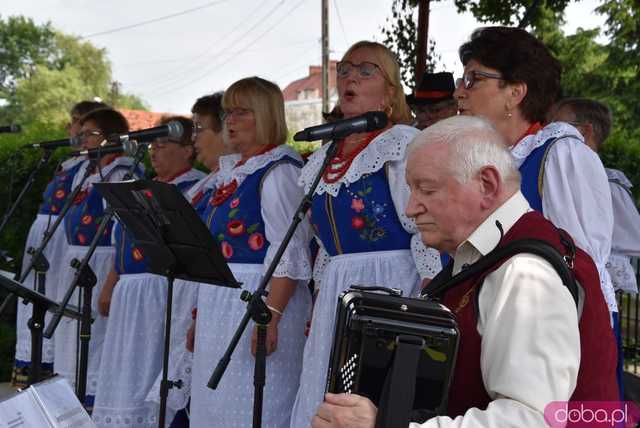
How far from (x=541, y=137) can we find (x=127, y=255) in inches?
119

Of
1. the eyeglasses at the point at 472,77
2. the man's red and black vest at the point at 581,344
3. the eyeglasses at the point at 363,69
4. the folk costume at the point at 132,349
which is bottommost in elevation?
the folk costume at the point at 132,349

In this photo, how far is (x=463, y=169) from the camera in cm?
204

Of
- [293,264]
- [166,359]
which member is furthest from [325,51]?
[166,359]

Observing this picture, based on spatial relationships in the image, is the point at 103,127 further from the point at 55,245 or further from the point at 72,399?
the point at 72,399

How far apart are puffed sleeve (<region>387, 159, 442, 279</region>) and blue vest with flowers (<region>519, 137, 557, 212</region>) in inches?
19.4

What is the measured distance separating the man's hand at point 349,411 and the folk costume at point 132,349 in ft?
10.4

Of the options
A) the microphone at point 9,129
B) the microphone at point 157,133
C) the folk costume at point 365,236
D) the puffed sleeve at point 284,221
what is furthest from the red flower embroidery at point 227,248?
the microphone at point 9,129

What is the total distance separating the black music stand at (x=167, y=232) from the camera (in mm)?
3449

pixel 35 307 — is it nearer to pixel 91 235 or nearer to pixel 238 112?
pixel 238 112

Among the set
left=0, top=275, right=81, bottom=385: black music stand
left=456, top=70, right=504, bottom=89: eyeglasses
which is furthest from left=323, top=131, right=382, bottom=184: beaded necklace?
left=0, top=275, right=81, bottom=385: black music stand

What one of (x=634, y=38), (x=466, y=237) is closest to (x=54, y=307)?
(x=466, y=237)

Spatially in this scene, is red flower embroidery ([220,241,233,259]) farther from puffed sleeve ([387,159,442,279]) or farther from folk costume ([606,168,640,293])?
folk costume ([606,168,640,293])

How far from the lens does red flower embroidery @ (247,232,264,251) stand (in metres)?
4.14

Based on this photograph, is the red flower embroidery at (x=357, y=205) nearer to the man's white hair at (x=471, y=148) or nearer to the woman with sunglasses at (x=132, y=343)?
the man's white hair at (x=471, y=148)
